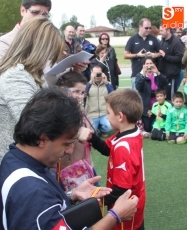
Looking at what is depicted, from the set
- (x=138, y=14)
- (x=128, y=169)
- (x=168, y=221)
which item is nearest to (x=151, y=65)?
(x=168, y=221)

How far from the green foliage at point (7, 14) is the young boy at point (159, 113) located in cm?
4010

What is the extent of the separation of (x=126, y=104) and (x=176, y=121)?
14.8ft

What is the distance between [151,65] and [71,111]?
6386 millimetres

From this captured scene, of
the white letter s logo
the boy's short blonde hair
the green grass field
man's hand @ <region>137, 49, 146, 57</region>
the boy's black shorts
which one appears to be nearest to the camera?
the boy's short blonde hair

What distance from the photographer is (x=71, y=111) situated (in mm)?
1637

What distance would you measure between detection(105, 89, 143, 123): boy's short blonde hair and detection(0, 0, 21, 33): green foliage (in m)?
44.4

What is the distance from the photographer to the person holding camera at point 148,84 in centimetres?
786

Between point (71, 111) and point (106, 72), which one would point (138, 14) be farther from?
point (71, 111)

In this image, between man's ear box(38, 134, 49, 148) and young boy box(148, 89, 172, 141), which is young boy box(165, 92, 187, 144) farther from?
man's ear box(38, 134, 49, 148)

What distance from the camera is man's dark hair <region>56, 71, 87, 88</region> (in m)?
3.05

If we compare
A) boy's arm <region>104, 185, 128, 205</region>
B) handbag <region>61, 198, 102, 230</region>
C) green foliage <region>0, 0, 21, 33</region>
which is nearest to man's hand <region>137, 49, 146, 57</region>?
boy's arm <region>104, 185, 128, 205</region>

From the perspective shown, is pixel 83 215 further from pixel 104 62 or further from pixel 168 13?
pixel 168 13

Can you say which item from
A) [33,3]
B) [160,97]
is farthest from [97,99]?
[33,3]

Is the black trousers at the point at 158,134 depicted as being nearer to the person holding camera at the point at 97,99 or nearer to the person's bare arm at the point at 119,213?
the person holding camera at the point at 97,99
